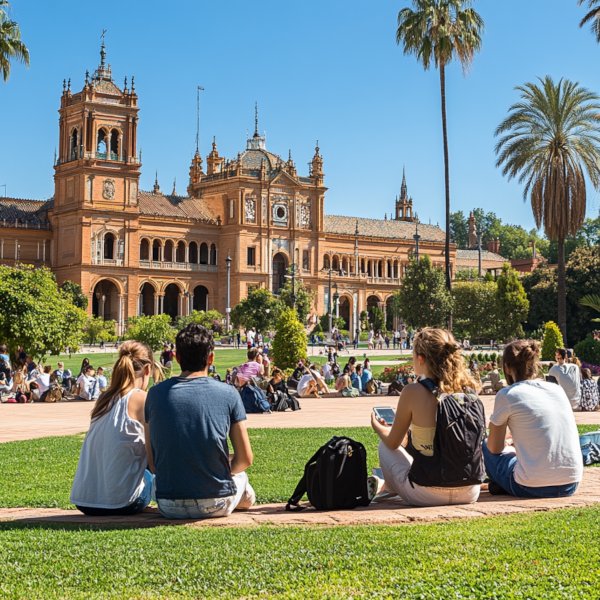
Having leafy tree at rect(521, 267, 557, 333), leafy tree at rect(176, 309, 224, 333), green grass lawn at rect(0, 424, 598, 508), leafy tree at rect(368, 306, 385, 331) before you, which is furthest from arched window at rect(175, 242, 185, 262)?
green grass lawn at rect(0, 424, 598, 508)

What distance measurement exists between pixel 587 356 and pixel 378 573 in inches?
1060

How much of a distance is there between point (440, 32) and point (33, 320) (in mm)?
18274

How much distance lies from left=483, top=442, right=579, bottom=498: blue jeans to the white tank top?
2.57m

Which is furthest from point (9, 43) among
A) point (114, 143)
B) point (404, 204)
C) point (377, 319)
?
point (404, 204)

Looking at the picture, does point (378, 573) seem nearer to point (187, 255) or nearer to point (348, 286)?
point (187, 255)

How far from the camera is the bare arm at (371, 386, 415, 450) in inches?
249

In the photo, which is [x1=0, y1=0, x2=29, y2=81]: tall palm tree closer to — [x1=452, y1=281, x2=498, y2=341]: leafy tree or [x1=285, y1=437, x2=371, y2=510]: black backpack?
[x1=285, y1=437, x2=371, y2=510]: black backpack

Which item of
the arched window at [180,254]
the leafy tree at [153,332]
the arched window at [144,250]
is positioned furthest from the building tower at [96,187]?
the leafy tree at [153,332]

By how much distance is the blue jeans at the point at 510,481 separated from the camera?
677 cm

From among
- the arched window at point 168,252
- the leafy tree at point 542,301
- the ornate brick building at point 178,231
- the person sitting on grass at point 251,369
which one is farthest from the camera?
the arched window at point 168,252

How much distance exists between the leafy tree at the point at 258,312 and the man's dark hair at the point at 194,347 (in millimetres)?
54871

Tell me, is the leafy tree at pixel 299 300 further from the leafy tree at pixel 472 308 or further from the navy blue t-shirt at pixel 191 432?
the navy blue t-shirt at pixel 191 432

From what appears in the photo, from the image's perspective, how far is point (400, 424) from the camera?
6.39m

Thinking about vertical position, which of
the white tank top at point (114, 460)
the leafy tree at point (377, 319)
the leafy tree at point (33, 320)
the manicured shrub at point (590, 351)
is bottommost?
the white tank top at point (114, 460)
